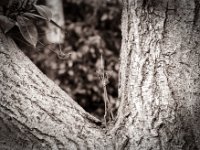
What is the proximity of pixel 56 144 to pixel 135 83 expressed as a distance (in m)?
0.47

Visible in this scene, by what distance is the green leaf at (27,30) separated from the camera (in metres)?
1.73

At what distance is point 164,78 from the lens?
146 centimetres

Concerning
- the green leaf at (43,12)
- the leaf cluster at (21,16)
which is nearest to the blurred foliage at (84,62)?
the green leaf at (43,12)

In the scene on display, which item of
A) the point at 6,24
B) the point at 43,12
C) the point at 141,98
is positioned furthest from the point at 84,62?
the point at 141,98

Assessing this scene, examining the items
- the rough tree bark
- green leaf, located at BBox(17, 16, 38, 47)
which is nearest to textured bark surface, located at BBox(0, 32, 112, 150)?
the rough tree bark

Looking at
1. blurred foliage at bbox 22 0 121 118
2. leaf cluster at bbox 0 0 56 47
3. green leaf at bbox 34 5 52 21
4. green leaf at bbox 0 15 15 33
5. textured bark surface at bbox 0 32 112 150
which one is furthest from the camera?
blurred foliage at bbox 22 0 121 118

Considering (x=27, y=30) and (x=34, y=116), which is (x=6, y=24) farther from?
(x=34, y=116)

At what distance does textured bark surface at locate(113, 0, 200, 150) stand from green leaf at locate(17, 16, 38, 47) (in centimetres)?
59

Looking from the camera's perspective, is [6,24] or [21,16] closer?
[6,24]

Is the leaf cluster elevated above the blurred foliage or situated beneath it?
elevated above

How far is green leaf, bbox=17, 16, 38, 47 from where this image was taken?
68.2 inches

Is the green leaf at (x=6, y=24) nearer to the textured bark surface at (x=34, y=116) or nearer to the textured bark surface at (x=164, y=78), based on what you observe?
the textured bark surface at (x=34, y=116)

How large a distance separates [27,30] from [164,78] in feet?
2.65

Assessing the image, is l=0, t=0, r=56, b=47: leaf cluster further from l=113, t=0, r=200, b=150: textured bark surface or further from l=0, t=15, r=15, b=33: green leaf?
l=113, t=0, r=200, b=150: textured bark surface
